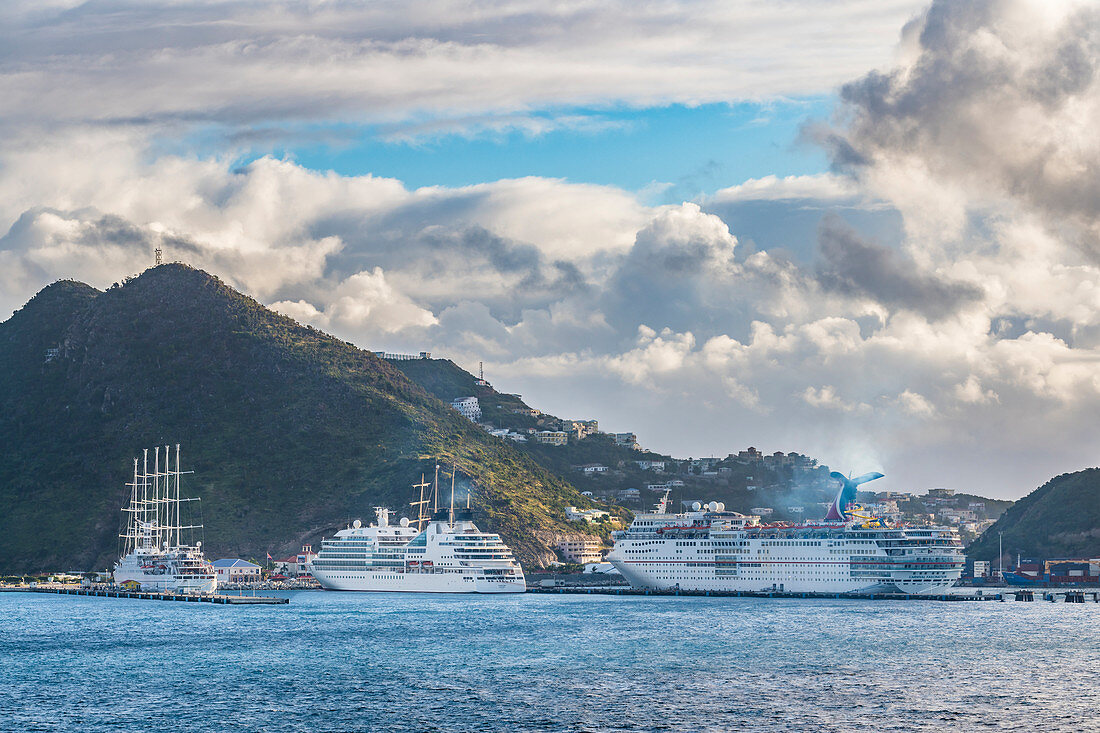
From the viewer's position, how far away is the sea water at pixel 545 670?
70375 mm

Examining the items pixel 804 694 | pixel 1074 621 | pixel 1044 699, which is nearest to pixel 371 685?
pixel 804 694

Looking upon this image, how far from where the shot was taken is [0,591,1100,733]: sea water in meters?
70.4

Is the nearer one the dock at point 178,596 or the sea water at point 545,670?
the sea water at point 545,670

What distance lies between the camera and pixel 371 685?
83312mm

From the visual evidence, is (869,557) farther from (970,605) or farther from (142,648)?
(142,648)

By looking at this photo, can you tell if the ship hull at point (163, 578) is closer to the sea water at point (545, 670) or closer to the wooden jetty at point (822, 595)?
the sea water at point (545, 670)

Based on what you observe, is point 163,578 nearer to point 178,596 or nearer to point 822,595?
point 178,596

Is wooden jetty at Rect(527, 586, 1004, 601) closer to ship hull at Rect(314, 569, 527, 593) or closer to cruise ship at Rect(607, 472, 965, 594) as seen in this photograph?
cruise ship at Rect(607, 472, 965, 594)

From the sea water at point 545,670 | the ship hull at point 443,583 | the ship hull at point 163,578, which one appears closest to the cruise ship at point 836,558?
the ship hull at point 443,583

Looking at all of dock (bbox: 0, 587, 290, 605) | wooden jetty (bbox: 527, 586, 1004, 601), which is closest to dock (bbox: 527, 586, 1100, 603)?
wooden jetty (bbox: 527, 586, 1004, 601)

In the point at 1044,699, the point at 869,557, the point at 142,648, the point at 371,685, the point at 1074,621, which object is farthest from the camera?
the point at 869,557

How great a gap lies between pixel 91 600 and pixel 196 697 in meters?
110

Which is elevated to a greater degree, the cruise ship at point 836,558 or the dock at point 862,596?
the cruise ship at point 836,558

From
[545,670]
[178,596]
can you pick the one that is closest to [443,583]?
[178,596]
